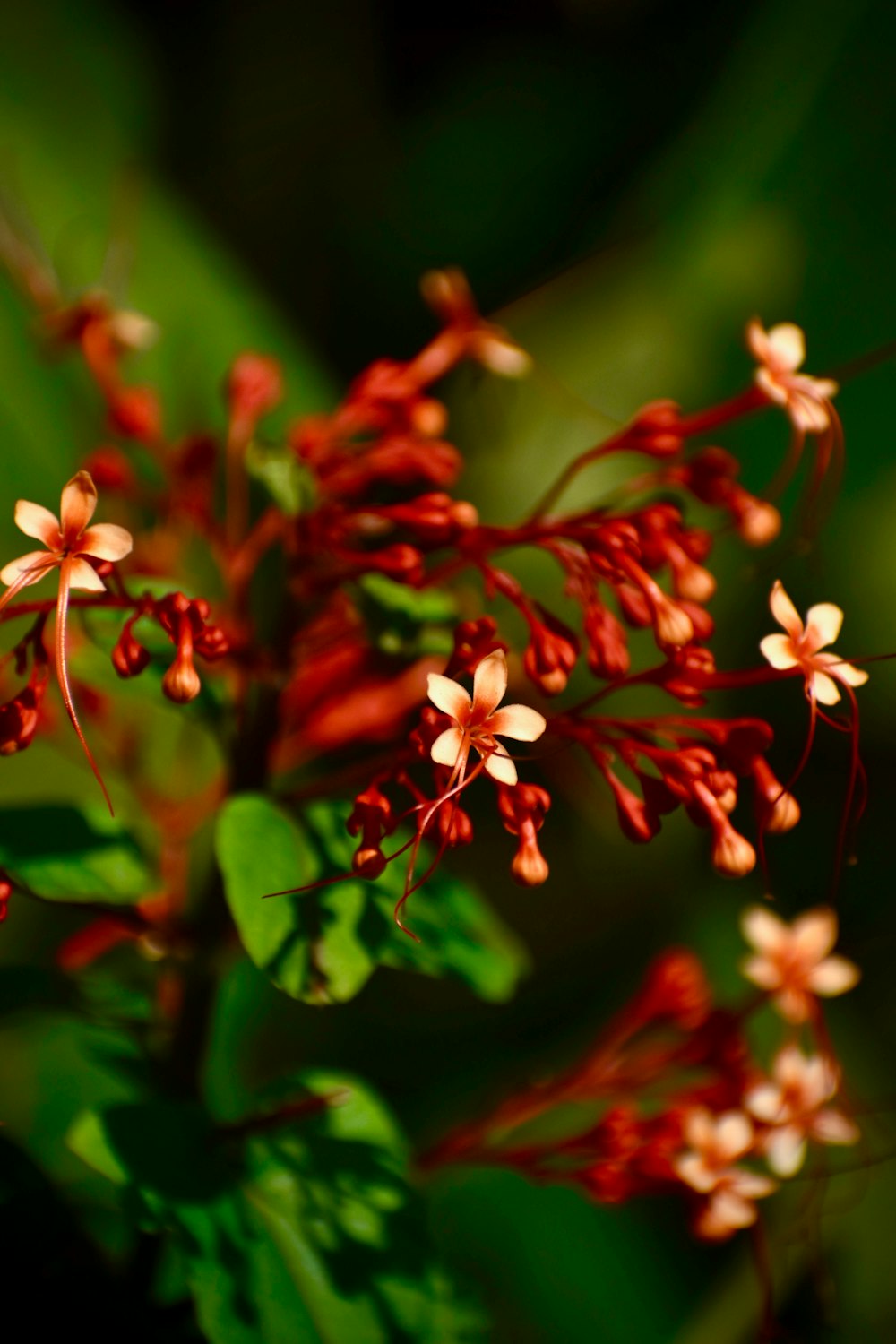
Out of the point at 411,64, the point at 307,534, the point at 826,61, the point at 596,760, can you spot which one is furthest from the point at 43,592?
the point at 826,61

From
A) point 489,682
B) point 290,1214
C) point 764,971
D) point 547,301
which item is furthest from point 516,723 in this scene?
point 547,301

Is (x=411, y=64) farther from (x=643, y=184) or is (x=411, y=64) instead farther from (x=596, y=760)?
(x=596, y=760)

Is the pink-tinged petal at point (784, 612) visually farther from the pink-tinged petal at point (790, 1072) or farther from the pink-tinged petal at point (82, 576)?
the pink-tinged petal at point (790, 1072)

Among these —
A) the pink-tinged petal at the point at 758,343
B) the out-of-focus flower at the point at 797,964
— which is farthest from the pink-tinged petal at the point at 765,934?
the pink-tinged petal at the point at 758,343

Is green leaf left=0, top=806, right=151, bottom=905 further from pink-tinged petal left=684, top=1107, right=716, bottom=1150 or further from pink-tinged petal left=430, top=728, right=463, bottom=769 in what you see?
pink-tinged petal left=684, top=1107, right=716, bottom=1150

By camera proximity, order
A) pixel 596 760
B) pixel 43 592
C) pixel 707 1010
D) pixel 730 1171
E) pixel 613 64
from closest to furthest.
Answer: pixel 596 760 < pixel 730 1171 < pixel 707 1010 < pixel 43 592 < pixel 613 64

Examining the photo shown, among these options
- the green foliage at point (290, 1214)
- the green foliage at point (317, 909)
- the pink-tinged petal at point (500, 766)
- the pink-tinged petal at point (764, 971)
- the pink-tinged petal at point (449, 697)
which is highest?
the pink-tinged petal at point (449, 697)

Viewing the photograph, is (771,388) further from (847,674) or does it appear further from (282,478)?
(282,478)
